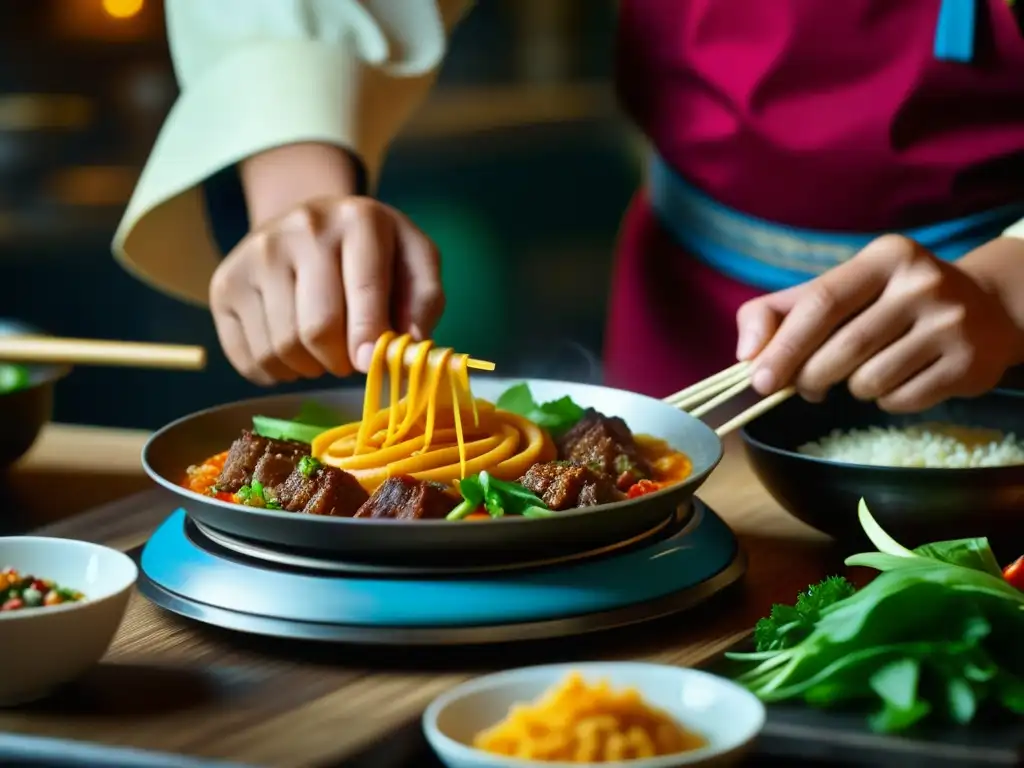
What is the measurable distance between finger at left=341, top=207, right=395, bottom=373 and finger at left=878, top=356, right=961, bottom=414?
67 cm

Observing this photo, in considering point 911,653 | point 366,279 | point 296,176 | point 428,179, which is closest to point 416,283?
point 366,279

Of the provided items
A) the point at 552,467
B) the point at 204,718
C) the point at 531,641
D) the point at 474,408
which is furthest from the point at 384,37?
the point at 204,718

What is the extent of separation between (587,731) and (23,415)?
4.31 ft

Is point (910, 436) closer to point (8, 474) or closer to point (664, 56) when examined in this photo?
point (664, 56)

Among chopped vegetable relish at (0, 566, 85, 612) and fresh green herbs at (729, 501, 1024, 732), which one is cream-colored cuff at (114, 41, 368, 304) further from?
fresh green herbs at (729, 501, 1024, 732)

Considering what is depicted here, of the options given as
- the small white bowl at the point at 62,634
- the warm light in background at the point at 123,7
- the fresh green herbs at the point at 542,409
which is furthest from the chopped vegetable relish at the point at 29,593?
the warm light in background at the point at 123,7

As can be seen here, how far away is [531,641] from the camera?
1.48m

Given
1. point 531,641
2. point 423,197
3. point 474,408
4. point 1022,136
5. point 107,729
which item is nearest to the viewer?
point 107,729

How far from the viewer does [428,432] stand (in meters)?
1.74

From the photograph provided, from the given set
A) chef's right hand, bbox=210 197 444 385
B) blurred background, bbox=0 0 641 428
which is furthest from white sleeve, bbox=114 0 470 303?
blurred background, bbox=0 0 641 428

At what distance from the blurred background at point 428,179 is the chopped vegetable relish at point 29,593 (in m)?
3.67

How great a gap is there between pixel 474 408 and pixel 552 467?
220 mm

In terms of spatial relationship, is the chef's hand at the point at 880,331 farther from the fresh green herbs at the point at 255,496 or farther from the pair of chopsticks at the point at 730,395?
the fresh green herbs at the point at 255,496

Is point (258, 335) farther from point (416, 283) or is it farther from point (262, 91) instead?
point (262, 91)
